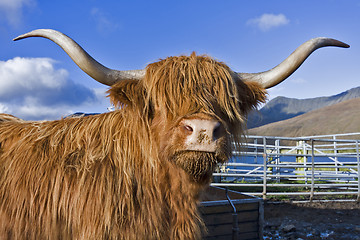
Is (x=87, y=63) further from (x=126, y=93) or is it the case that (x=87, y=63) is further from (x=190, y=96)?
(x=190, y=96)

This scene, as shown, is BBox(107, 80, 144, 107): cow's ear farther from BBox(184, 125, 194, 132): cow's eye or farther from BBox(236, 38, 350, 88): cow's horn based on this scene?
BBox(236, 38, 350, 88): cow's horn

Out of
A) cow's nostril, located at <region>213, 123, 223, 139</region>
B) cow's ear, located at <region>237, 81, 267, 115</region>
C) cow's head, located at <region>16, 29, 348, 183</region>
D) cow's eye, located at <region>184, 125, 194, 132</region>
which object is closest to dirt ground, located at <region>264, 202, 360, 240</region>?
cow's ear, located at <region>237, 81, 267, 115</region>

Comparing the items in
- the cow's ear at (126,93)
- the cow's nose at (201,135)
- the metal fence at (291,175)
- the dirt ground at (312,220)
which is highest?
the cow's ear at (126,93)

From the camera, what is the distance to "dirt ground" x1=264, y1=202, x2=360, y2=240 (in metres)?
5.49

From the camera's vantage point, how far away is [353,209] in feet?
25.7

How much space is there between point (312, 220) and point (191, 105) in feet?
19.3

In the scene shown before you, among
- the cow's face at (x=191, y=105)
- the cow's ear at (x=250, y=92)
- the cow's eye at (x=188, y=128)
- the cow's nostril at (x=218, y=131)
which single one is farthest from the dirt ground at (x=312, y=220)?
the cow's eye at (x=188, y=128)

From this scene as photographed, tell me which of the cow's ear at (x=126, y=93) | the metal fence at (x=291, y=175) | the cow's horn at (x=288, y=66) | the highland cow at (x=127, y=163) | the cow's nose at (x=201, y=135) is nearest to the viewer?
the cow's nose at (x=201, y=135)

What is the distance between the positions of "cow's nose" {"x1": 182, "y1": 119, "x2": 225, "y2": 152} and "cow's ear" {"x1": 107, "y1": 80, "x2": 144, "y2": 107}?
508 millimetres

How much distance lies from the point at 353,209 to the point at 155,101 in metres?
7.98

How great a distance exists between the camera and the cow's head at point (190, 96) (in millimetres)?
1728

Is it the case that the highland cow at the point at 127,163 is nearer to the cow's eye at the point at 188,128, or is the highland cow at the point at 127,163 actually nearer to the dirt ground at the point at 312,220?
the cow's eye at the point at 188,128

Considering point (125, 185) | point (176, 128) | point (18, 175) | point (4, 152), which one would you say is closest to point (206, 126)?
point (176, 128)

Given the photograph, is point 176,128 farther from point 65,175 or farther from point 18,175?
point 18,175
